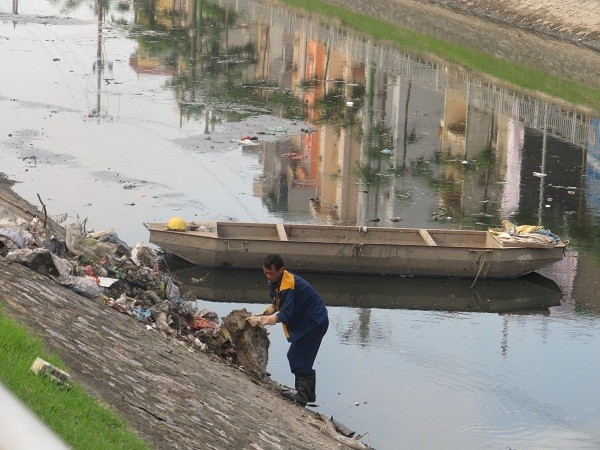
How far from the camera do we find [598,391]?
45.3 ft

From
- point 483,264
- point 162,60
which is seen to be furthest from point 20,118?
point 483,264

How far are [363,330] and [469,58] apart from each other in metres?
24.8

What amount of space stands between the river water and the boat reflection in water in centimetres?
4

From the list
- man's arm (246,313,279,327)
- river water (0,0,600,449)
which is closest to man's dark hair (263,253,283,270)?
man's arm (246,313,279,327)

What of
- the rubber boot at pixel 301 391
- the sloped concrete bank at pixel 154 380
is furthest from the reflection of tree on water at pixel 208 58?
the sloped concrete bank at pixel 154 380

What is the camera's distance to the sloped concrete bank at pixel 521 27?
37978 mm

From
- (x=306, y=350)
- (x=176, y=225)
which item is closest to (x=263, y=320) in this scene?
(x=306, y=350)

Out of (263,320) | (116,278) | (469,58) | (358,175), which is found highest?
(469,58)

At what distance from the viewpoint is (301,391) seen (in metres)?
11.4

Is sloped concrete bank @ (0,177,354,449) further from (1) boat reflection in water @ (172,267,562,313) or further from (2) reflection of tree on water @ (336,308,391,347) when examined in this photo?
(1) boat reflection in water @ (172,267,562,313)

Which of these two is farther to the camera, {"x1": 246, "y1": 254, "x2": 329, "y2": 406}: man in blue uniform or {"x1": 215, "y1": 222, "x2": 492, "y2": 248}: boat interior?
{"x1": 215, "y1": 222, "x2": 492, "y2": 248}: boat interior

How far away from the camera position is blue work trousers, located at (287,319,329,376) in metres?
10.8

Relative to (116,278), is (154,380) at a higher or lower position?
lower

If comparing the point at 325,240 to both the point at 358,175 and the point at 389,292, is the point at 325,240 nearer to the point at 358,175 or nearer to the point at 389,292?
the point at 389,292
